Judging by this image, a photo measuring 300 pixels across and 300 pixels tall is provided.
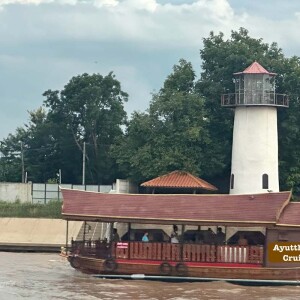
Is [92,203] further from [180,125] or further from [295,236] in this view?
[180,125]

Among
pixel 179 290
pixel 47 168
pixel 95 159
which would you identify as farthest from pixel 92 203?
pixel 47 168

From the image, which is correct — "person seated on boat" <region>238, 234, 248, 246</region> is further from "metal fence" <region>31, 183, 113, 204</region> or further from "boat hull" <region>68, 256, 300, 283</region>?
"metal fence" <region>31, 183, 113, 204</region>

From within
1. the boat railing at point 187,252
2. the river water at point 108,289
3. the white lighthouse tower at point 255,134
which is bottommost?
the river water at point 108,289

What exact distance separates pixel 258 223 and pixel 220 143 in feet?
69.4

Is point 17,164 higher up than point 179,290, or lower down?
higher up

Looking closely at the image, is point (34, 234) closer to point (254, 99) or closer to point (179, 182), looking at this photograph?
point (179, 182)

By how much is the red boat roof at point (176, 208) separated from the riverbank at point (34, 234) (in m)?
11.8

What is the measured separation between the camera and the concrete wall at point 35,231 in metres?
46.3

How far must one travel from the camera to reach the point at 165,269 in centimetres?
3156

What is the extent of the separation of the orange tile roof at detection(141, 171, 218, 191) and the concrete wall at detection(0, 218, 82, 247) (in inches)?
164

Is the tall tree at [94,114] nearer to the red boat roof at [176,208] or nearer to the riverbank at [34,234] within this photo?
the riverbank at [34,234]

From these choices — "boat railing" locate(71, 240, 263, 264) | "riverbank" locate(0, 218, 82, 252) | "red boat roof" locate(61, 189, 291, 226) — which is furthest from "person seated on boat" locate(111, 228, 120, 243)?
"riverbank" locate(0, 218, 82, 252)

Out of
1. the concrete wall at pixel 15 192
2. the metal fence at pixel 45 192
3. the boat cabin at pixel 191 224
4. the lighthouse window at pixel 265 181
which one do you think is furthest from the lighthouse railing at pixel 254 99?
the boat cabin at pixel 191 224

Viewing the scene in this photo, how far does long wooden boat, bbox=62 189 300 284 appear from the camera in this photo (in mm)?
31172
